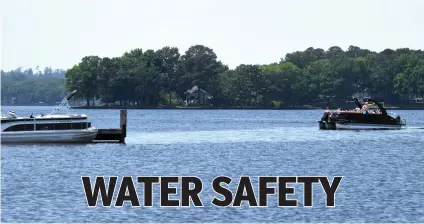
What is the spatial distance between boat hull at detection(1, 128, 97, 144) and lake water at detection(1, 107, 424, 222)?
776mm

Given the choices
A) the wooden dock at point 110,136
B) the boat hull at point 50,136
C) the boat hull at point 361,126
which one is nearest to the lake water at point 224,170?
the boat hull at point 50,136

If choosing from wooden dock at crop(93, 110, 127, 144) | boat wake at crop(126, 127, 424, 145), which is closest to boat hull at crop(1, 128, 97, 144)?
wooden dock at crop(93, 110, 127, 144)

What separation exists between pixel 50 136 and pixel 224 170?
93.0 feet

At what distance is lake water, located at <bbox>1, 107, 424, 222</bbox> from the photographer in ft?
160

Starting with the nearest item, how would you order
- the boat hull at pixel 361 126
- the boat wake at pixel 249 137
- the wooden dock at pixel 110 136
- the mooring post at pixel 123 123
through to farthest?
1. the mooring post at pixel 123 123
2. the wooden dock at pixel 110 136
3. the boat wake at pixel 249 137
4. the boat hull at pixel 361 126

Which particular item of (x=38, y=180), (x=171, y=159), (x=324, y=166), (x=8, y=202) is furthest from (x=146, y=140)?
(x=8, y=202)

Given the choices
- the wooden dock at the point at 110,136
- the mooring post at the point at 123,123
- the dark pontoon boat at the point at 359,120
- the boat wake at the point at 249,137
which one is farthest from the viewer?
the dark pontoon boat at the point at 359,120

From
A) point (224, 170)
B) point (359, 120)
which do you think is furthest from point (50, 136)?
point (359, 120)

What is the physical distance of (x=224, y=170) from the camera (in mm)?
72750

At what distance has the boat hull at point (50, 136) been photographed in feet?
311

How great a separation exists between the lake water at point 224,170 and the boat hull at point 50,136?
78cm

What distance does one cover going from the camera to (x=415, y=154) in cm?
9238

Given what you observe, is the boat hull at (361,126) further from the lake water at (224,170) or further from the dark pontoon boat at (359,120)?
the lake water at (224,170)

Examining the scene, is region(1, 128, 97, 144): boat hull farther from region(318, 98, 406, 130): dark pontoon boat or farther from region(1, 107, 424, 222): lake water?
region(318, 98, 406, 130): dark pontoon boat
